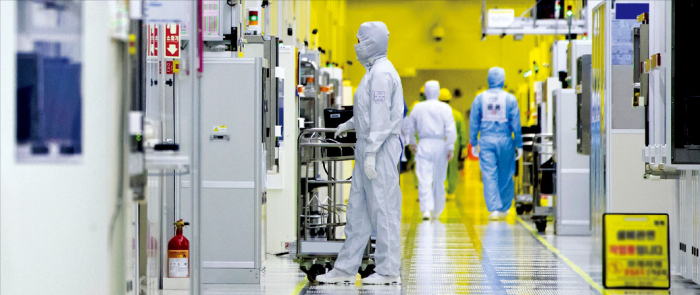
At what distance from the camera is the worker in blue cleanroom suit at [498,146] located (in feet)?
33.0

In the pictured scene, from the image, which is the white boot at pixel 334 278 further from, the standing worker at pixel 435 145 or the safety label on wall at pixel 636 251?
the standing worker at pixel 435 145

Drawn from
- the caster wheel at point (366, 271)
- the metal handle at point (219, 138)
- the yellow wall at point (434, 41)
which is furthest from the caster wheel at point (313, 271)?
the yellow wall at point (434, 41)

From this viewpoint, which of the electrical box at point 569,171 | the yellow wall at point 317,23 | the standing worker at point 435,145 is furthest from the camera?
the yellow wall at point 317,23

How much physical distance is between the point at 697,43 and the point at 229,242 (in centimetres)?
306

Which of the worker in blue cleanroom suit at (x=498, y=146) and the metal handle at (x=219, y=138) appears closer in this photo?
the metal handle at (x=219, y=138)

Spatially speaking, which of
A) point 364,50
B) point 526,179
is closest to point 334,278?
point 364,50

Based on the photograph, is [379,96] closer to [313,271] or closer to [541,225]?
[313,271]

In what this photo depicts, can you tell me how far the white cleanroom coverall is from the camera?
541 cm

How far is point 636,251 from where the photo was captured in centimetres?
518

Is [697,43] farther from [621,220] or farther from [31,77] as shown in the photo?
[31,77]

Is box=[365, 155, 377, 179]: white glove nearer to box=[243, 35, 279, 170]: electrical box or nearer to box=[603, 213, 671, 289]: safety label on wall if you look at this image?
box=[243, 35, 279, 170]: electrical box

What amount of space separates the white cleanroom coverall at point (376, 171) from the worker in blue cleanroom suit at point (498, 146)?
15.2 ft

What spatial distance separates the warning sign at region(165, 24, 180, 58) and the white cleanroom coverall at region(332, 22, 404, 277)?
1142mm

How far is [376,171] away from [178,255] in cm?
129
